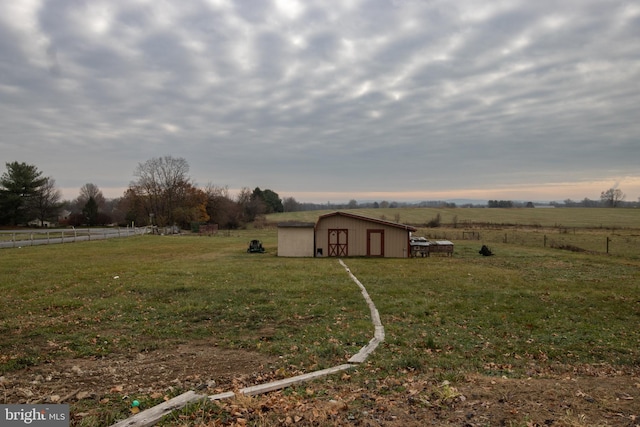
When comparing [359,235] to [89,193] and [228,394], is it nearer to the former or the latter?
[228,394]

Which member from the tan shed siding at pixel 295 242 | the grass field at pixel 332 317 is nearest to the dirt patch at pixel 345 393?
the grass field at pixel 332 317

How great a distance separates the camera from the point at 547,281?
57.6ft

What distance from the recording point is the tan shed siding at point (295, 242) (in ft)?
94.9

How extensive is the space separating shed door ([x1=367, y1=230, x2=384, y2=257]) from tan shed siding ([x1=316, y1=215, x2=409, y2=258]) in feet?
0.73

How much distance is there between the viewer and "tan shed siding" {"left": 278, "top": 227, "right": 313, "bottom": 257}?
94.9 ft

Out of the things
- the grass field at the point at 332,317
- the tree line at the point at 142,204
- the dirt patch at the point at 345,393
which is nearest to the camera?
the dirt patch at the point at 345,393

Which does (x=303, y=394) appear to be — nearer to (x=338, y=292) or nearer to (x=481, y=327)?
(x=481, y=327)

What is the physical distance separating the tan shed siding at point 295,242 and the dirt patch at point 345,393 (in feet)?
69.4

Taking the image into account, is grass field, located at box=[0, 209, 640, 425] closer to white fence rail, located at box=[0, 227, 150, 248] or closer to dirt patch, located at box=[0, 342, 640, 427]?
dirt patch, located at box=[0, 342, 640, 427]

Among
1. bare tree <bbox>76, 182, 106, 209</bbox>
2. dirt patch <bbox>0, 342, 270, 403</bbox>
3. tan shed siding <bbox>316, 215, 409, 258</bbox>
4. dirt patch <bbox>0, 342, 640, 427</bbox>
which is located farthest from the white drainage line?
bare tree <bbox>76, 182, 106, 209</bbox>

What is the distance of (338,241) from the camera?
96.3 feet

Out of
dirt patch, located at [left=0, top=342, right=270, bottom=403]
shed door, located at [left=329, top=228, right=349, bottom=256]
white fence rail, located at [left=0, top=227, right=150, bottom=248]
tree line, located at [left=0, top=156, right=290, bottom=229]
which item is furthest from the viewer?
tree line, located at [left=0, top=156, right=290, bottom=229]

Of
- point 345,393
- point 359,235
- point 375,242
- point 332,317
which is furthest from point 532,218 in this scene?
point 345,393

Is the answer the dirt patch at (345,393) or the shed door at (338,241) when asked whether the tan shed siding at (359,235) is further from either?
the dirt patch at (345,393)
